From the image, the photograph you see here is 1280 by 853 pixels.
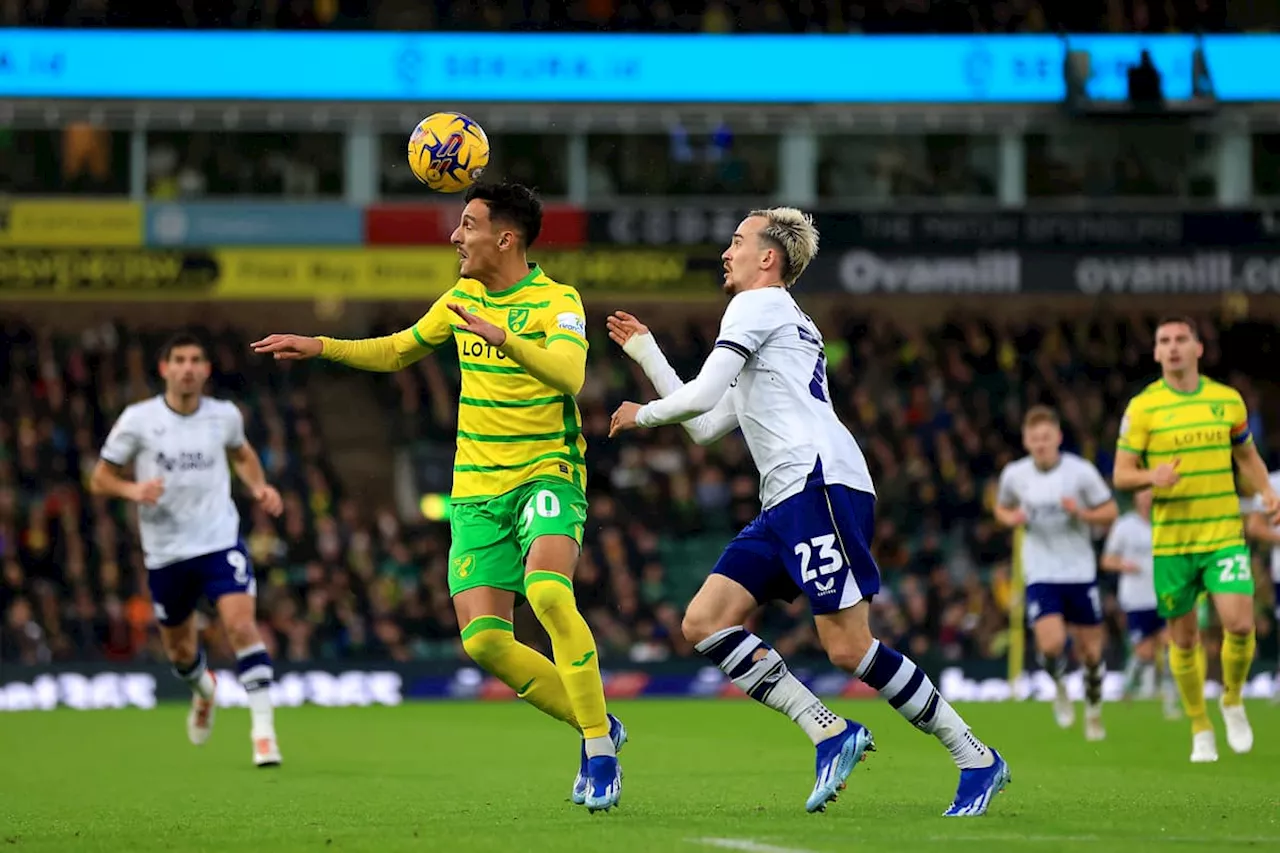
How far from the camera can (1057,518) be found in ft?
52.9

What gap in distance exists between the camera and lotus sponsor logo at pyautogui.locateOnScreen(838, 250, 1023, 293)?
98.1 ft

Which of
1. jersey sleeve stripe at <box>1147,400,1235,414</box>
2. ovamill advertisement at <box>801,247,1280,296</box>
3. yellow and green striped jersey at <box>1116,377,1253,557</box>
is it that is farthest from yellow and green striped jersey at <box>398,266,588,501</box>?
ovamill advertisement at <box>801,247,1280,296</box>

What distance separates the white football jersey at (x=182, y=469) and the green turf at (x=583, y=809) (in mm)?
1437

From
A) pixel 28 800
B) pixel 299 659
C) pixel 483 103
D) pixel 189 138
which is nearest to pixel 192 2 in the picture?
pixel 189 138

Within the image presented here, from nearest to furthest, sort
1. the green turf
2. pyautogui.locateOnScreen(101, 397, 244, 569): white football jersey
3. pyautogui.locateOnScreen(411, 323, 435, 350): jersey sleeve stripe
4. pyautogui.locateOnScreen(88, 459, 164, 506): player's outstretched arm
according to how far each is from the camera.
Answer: the green turf < pyautogui.locateOnScreen(411, 323, 435, 350): jersey sleeve stripe < pyautogui.locateOnScreen(88, 459, 164, 506): player's outstretched arm < pyautogui.locateOnScreen(101, 397, 244, 569): white football jersey

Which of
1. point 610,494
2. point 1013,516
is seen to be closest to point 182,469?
point 1013,516

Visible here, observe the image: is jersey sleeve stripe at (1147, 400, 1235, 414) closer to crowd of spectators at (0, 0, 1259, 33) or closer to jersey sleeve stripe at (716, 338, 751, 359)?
jersey sleeve stripe at (716, 338, 751, 359)

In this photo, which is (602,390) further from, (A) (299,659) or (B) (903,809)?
(B) (903,809)

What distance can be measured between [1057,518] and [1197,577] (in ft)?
12.8

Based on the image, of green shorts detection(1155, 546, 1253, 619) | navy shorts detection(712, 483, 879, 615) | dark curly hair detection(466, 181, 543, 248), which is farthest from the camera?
green shorts detection(1155, 546, 1253, 619)

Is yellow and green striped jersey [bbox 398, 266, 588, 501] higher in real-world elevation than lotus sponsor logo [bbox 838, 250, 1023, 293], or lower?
lower

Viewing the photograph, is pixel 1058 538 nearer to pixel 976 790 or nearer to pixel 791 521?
pixel 976 790

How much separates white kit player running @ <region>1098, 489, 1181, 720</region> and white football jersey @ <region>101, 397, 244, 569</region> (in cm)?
854

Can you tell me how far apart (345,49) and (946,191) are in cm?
974
